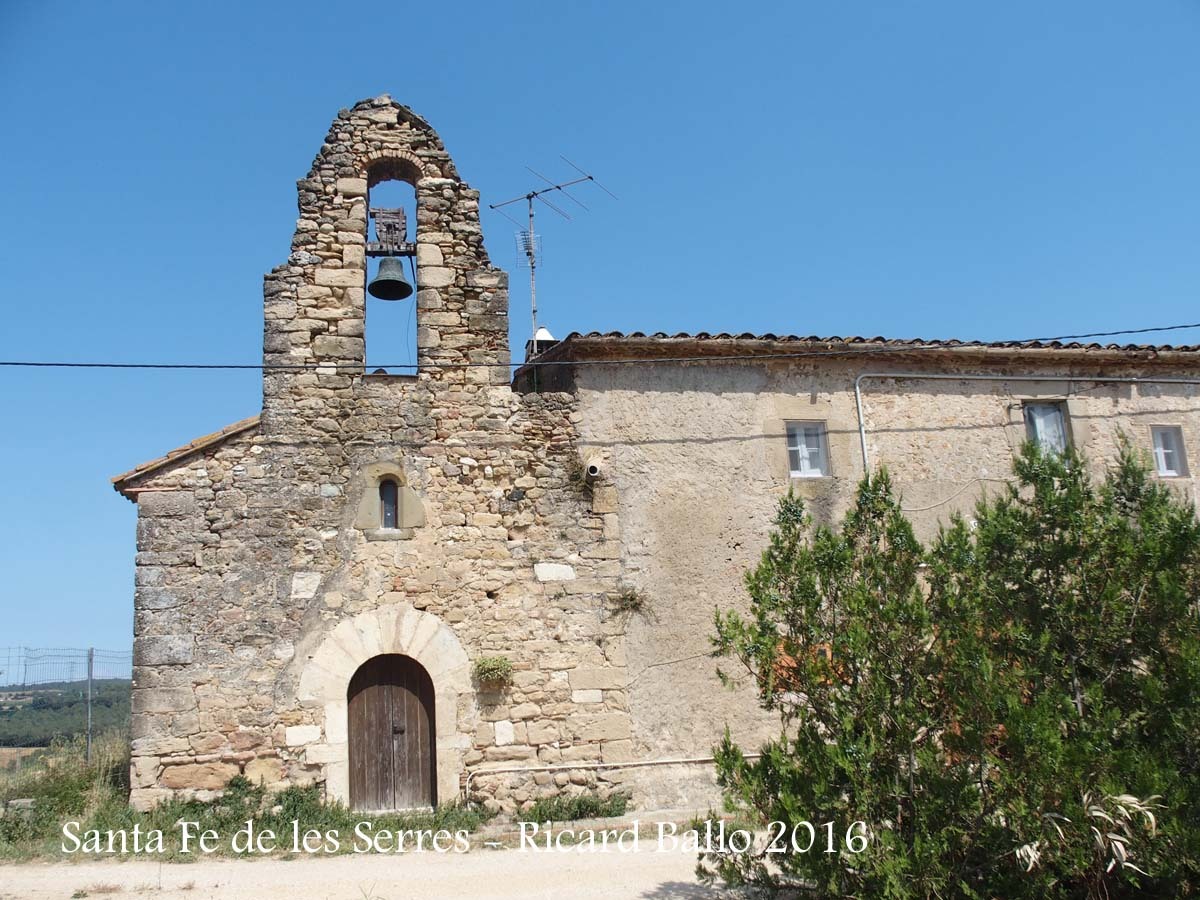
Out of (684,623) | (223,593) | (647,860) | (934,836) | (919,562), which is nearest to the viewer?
(934,836)

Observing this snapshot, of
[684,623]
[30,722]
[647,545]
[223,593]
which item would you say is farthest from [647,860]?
[30,722]

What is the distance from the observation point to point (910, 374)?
10570mm

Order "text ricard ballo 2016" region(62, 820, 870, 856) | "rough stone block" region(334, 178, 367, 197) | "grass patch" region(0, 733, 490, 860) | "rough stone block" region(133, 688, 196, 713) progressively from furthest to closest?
1. "rough stone block" region(334, 178, 367, 197)
2. "rough stone block" region(133, 688, 196, 713)
3. "grass patch" region(0, 733, 490, 860)
4. "text ricard ballo 2016" region(62, 820, 870, 856)

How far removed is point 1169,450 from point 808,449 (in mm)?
4909

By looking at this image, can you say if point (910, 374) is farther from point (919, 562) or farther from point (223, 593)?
point (223, 593)

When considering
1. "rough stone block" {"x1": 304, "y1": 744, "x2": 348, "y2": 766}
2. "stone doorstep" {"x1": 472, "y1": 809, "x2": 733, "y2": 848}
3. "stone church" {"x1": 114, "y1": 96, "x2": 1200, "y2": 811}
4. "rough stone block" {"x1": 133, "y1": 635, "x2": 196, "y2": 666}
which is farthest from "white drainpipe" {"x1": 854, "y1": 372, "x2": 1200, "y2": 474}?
"rough stone block" {"x1": 133, "y1": 635, "x2": 196, "y2": 666}

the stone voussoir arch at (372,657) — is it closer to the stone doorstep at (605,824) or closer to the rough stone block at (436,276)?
the stone doorstep at (605,824)

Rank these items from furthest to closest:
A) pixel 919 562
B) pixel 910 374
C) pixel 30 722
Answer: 1. pixel 30 722
2. pixel 910 374
3. pixel 919 562

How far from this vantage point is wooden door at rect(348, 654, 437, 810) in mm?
8602

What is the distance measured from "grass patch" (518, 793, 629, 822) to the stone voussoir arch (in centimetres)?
81

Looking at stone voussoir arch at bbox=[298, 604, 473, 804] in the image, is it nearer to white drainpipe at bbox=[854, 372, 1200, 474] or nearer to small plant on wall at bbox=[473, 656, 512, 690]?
small plant on wall at bbox=[473, 656, 512, 690]

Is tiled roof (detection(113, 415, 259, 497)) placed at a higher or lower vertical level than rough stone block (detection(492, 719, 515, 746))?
higher

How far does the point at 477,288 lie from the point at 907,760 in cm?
637

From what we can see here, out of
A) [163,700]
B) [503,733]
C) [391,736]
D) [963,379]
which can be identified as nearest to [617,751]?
[503,733]
